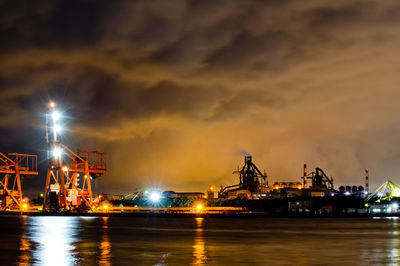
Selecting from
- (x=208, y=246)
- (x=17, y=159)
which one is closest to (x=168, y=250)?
(x=208, y=246)

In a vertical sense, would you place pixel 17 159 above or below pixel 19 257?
above

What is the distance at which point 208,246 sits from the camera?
133ft

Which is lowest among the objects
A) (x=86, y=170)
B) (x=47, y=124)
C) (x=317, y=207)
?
(x=317, y=207)

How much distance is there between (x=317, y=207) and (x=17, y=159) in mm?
95329

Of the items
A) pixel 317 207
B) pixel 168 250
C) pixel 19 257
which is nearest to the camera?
pixel 19 257

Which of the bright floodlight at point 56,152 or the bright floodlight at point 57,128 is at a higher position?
the bright floodlight at point 57,128

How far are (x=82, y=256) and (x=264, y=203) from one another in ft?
542

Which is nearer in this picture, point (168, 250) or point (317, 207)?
point (168, 250)

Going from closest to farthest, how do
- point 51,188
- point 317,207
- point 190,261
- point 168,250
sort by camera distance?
point 190,261 → point 168,250 → point 51,188 → point 317,207

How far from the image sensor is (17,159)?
16112 centimetres

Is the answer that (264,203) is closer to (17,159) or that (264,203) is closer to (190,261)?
(17,159)

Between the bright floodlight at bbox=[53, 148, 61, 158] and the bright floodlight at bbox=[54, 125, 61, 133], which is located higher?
the bright floodlight at bbox=[54, 125, 61, 133]

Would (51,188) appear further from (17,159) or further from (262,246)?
(262,246)

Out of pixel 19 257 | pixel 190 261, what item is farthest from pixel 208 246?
pixel 19 257
